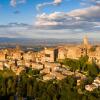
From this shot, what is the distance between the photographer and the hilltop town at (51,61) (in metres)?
48.8

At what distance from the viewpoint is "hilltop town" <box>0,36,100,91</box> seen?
160 ft

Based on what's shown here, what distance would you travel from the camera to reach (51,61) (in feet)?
213

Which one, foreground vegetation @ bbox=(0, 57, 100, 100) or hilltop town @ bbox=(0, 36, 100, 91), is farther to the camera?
hilltop town @ bbox=(0, 36, 100, 91)

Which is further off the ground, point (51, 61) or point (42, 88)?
point (51, 61)

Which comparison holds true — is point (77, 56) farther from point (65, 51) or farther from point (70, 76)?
point (70, 76)

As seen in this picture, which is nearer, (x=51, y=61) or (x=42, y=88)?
(x=42, y=88)

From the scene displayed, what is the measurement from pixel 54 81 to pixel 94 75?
24.1ft

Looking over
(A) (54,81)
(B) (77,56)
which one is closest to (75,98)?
(A) (54,81)

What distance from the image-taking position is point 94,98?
34906 millimetres

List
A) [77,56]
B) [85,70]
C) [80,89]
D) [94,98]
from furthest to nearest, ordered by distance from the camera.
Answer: [77,56]
[85,70]
[80,89]
[94,98]

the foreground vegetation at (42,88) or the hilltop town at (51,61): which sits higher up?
the hilltop town at (51,61)

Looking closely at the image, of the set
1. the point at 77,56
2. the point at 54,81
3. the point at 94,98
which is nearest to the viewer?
the point at 94,98

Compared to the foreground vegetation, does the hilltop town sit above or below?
above

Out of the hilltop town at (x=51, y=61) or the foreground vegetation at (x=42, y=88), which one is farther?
the hilltop town at (x=51, y=61)
